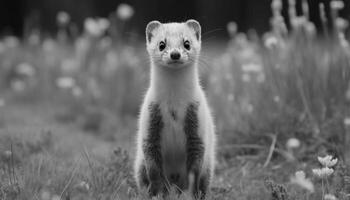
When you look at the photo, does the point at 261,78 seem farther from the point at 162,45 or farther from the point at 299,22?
the point at 162,45

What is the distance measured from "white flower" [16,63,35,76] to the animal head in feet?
12.7

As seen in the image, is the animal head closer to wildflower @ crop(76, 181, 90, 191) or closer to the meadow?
the meadow

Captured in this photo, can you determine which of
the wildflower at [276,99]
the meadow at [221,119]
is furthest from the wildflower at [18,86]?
the wildflower at [276,99]

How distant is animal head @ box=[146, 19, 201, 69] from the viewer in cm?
373

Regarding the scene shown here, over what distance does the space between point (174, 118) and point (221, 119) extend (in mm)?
1941

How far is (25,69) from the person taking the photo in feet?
25.1

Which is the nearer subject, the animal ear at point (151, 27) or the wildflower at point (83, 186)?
the wildflower at point (83, 186)

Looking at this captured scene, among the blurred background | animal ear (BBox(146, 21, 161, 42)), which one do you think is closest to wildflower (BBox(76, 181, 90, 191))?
animal ear (BBox(146, 21, 161, 42))

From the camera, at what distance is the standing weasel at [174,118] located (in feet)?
12.6

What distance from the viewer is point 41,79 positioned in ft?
24.9

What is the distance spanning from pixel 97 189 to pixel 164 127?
1.98 ft

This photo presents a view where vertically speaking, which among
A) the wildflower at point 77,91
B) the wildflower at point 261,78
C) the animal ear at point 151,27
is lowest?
the wildflower at point 77,91

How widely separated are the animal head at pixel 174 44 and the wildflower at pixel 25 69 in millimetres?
3878

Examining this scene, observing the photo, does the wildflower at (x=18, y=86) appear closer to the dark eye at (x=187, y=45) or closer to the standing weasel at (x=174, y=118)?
the standing weasel at (x=174, y=118)
